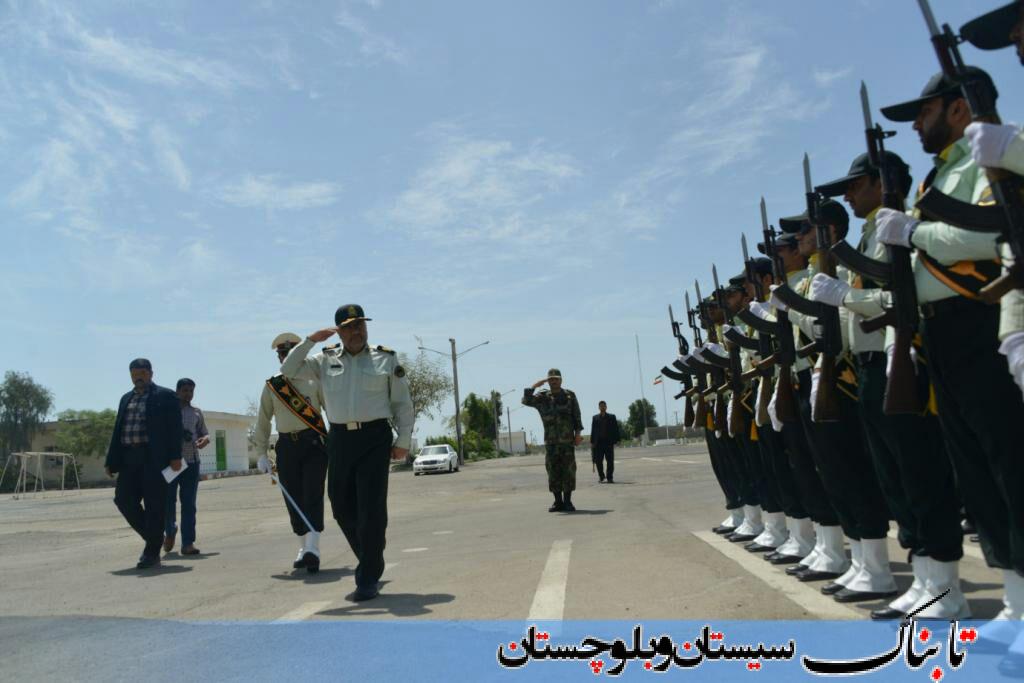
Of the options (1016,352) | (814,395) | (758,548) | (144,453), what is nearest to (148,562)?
(144,453)

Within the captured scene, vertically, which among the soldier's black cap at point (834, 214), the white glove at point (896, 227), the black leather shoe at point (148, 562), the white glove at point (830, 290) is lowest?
the black leather shoe at point (148, 562)

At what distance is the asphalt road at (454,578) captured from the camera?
5.19 metres

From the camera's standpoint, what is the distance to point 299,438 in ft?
26.6

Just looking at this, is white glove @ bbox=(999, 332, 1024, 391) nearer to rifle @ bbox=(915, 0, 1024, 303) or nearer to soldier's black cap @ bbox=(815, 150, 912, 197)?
rifle @ bbox=(915, 0, 1024, 303)

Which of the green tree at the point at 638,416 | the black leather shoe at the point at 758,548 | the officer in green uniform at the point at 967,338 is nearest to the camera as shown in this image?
the officer in green uniform at the point at 967,338

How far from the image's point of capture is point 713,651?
398 centimetres

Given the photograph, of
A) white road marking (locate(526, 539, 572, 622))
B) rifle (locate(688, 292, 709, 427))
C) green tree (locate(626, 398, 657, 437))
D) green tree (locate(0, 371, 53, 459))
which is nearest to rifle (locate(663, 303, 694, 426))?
rifle (locate(688, 292, 709, 427))

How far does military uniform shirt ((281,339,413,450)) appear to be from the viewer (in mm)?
6539

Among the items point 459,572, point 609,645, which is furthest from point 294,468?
point 609,645

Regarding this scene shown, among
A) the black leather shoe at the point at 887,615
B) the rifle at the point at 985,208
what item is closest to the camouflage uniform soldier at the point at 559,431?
the black leather shoe at the point at 887,615

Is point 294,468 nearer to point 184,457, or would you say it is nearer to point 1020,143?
point 184,457

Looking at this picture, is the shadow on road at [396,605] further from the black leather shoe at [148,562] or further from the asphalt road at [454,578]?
the black leather shoe at [148,562]

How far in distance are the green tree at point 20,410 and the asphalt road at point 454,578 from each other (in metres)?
79.7

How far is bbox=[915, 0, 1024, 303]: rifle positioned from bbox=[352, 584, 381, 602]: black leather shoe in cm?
430
